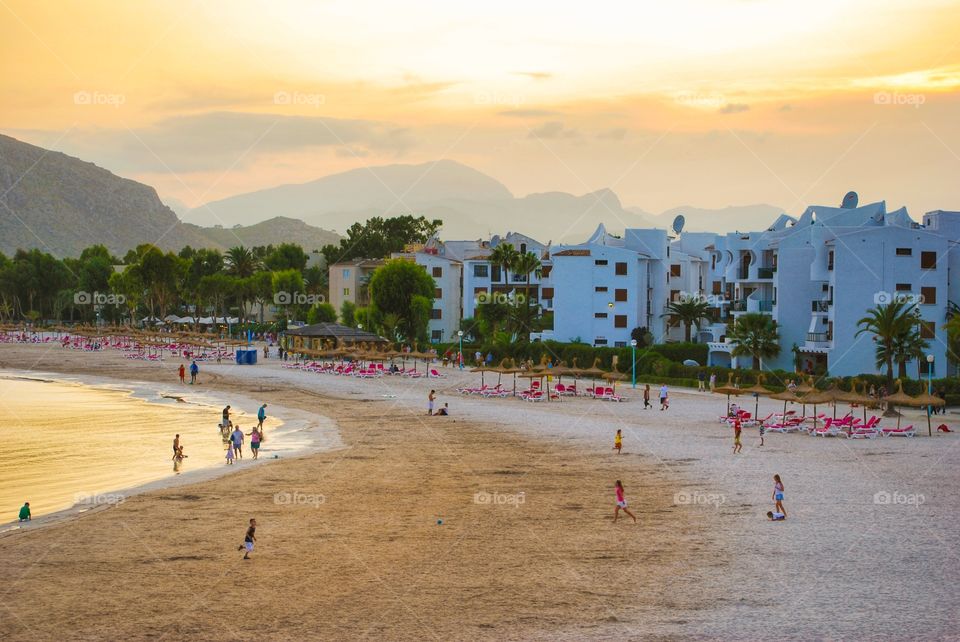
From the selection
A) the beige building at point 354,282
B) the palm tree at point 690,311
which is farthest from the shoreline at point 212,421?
the beige building at point 354,282

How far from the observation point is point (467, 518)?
24.4m

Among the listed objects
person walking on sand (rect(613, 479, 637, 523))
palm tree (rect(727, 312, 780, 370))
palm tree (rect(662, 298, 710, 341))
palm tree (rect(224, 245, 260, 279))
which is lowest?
person walking on sand (rect(613, 479, 637, 523))

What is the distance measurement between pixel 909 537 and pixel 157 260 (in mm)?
138112

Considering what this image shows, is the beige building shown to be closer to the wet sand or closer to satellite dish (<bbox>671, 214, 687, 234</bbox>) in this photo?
satellite dish (<bbox>671, 214, 687, 234</bbox>)

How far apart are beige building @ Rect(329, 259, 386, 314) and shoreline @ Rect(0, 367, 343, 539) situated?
148ft

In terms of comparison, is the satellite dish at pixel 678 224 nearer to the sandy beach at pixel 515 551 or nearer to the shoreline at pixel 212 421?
the shoreline at pixel 212 421

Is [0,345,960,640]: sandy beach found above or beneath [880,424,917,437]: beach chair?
beneath

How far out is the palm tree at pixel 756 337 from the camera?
210 feet

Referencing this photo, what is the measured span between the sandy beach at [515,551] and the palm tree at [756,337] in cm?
2804

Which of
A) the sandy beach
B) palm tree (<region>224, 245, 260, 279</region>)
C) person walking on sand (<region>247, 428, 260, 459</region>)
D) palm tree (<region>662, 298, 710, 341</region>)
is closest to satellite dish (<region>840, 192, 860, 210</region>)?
palm tree (<region>662, 298, 710, 341</region>)

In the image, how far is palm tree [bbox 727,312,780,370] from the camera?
210ft

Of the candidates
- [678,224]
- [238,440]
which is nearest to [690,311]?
[678,224]

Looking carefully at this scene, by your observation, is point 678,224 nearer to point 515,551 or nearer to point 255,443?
point 255,443

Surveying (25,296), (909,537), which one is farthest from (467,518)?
(25,296)
